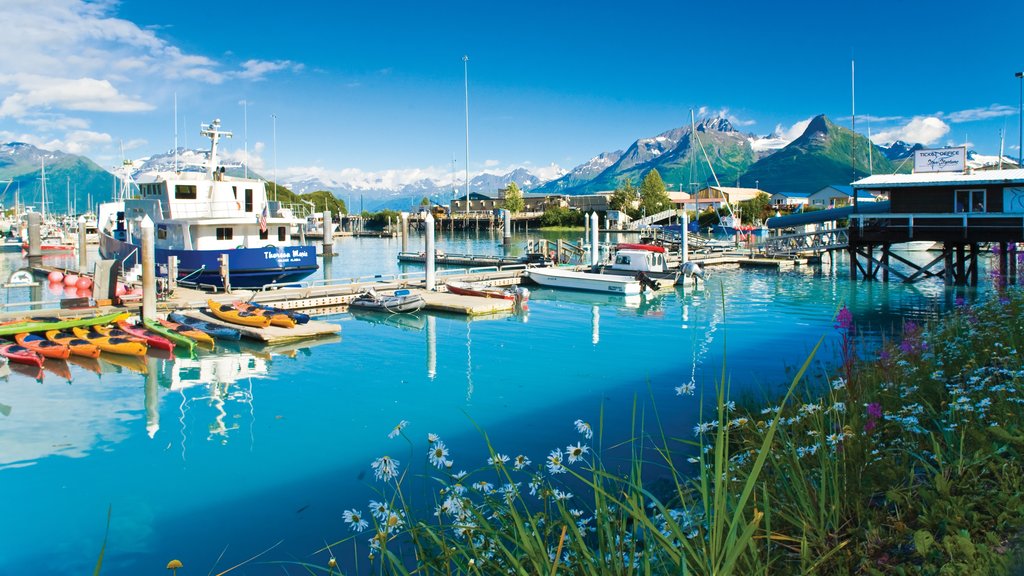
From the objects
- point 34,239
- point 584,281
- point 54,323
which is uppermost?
point 34,239

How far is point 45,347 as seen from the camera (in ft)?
68.6

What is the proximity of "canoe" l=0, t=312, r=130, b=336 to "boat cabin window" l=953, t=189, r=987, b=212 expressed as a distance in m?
35.2

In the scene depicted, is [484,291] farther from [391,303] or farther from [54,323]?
[54,323]

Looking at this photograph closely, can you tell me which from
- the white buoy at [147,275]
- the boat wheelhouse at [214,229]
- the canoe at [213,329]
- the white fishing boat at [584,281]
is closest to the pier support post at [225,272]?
the boat wheelhouse at [214,229]

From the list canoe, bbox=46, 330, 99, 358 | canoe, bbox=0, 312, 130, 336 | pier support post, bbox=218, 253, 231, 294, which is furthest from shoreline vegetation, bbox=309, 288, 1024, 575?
pier support post, bbox=218, 253, 231, 294

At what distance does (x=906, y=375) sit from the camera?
9875mm

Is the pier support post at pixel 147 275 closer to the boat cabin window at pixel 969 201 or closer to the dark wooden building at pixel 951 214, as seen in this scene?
the dark wooden building at pixel 951 214

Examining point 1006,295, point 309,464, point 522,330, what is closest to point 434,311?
point 522,330

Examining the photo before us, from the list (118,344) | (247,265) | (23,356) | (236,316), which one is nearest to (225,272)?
(247,265)

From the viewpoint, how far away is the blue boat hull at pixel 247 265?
34125 mm

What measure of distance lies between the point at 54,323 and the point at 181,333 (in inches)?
154

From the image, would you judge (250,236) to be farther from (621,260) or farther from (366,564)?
(366,564)

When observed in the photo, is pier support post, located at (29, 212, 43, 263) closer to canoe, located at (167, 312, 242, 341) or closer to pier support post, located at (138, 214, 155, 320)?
pier support post, located at (138, 214, 155, 320)

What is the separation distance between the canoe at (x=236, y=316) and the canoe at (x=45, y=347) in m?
5.03
